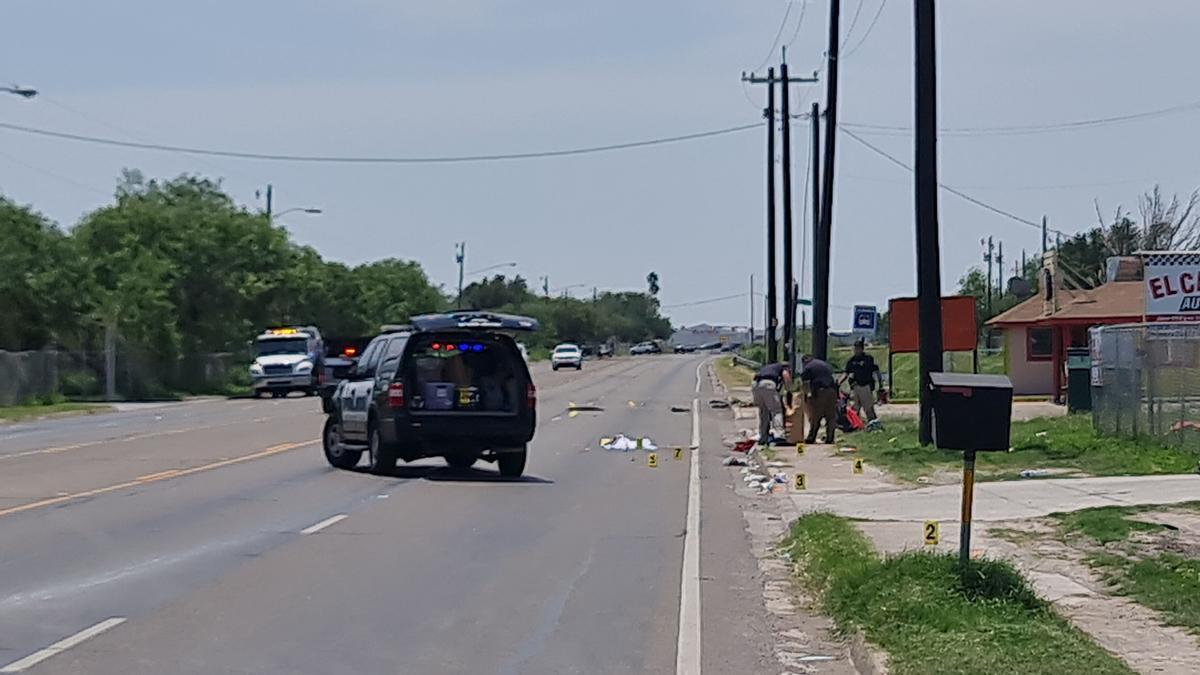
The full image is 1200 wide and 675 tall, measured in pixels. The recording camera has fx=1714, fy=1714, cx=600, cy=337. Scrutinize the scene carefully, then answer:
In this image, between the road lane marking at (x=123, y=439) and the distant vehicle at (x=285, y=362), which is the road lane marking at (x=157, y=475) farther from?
the distant vehicle at (x=285, y=362)

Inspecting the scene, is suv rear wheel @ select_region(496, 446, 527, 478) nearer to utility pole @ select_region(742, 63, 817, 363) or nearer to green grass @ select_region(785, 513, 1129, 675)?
green grass @ select_region(785, 513, 1129, 675)

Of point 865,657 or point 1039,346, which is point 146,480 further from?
point 1039,346

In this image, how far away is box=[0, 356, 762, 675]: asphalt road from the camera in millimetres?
10336

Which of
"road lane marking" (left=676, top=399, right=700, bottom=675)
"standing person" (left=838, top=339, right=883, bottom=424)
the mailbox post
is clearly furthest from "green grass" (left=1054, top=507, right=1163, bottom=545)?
"standing person" (left=838, top=339, right=883, bottom=424)

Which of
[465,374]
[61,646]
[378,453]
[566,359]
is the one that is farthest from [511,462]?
[566,359]

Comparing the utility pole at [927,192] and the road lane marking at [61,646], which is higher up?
the utility pole at [927,192]

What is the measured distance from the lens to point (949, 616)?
1038cm

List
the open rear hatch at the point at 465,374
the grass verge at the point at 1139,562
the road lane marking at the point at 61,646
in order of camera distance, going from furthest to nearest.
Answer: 1. the open rear hatch at the point at 465,374
2. the grass verge at the point at 1139,562
3. the road lane marking at the point at 61,646

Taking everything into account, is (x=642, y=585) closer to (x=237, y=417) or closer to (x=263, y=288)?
(x=237, y=417)

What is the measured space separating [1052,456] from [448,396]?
8653 millimetres

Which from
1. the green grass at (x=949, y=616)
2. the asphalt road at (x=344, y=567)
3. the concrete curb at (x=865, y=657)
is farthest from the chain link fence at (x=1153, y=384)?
the concrete curb at (x=865, y=657)

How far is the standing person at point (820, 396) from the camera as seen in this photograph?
29.7 meters

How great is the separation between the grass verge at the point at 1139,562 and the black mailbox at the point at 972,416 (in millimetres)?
1630

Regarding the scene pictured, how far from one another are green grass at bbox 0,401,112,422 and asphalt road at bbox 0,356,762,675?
1898 cm
